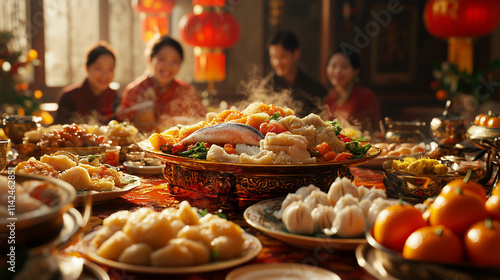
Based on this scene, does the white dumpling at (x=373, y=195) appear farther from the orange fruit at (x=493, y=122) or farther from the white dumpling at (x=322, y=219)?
the orange fruit at (x=493, y=122)

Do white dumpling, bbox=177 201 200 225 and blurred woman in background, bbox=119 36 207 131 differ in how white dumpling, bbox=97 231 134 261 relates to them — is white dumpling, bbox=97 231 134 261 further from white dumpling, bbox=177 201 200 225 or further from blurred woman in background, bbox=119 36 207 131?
→ blurred woman in background, bbox=119 36 207 131

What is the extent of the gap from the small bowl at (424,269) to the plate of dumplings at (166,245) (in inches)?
12.5

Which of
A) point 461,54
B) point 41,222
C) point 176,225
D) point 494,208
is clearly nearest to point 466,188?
point 494,208

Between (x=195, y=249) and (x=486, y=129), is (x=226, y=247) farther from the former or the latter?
(x=486, y=129)

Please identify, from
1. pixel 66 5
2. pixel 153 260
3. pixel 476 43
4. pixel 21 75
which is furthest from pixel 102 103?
pixel 476 43

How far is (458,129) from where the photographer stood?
2.67m

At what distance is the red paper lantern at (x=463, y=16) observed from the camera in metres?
5.91

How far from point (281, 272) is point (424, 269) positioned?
12.5 inches

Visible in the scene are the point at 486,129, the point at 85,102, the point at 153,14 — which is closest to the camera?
the point at 486,129

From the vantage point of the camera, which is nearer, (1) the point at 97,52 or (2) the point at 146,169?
(2) the point at 146,169

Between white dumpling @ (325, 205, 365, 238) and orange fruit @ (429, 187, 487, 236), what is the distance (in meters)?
0.20

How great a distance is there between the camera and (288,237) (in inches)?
53.2

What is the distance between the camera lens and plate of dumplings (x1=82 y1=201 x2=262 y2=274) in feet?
3.78

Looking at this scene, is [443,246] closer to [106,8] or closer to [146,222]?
[146,222]
